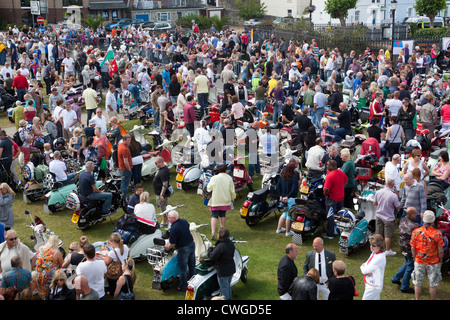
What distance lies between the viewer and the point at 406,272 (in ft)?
31.1

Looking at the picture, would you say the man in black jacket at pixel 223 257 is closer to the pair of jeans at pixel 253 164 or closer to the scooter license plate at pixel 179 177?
the scooter license plate at pixel 179 177

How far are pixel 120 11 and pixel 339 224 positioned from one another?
2433 inches

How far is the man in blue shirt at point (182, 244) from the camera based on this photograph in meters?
9.36

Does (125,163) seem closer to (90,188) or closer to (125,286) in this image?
(90,188)

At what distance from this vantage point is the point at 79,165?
1501cm

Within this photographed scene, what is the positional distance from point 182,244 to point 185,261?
1.25ft

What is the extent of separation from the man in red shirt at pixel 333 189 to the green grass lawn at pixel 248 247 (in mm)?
679

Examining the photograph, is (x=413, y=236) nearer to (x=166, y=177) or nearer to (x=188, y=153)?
(x=166, y=177)

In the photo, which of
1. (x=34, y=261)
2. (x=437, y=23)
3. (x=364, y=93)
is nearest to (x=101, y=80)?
(x=364, y=93)

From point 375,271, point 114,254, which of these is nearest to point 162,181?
point 114,254

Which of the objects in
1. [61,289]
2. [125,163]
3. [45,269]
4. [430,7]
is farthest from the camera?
[430,7]

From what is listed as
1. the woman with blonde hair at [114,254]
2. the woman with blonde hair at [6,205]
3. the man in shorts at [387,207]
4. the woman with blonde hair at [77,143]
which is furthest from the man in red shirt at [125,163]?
the man in shorts at [387,207]

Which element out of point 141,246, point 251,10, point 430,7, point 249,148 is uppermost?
point 251,10

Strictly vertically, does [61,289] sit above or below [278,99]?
below
